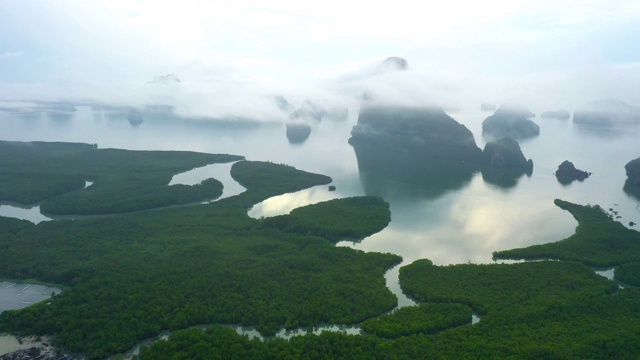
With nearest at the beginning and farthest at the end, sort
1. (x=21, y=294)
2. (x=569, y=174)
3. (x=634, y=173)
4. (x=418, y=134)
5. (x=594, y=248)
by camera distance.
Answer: (x=21, y=294) → (x=594, y=248) → (x=634, y=173) → (x=569, y=174) → (x=418, y=134)

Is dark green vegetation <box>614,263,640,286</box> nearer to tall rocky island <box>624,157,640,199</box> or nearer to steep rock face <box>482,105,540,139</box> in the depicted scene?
tall rocky island <box>624,157,640,199</box>

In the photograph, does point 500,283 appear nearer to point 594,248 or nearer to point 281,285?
point 594,248

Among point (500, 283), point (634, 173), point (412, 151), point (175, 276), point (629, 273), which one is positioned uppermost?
point (412, 151)

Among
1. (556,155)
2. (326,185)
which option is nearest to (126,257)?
(326,185)

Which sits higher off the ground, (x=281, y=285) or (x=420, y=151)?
(x=420, y=151)

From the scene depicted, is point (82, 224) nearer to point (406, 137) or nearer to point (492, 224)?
point (492, 224)

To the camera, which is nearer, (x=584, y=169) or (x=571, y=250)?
(x=571, y=250)

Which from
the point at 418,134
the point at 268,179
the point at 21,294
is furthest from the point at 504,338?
the point at 418,134
